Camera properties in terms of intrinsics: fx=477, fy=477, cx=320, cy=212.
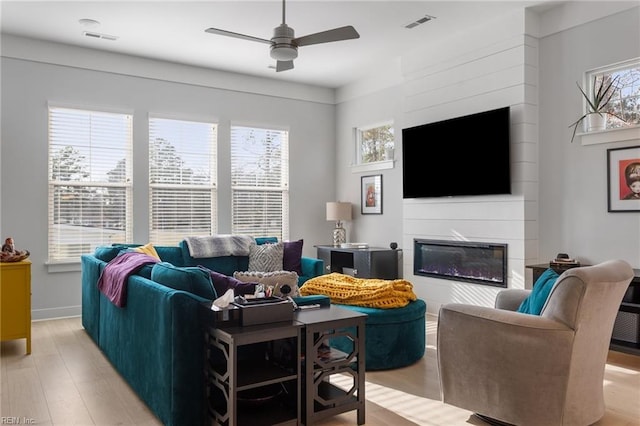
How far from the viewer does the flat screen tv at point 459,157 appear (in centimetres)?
456

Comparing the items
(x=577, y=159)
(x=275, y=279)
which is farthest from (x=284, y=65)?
(x=577, y=159)

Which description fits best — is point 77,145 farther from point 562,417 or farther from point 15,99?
point 562,417

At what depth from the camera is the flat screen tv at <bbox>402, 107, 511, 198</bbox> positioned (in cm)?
456

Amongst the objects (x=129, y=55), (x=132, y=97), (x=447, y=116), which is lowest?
(x=447, y=116)

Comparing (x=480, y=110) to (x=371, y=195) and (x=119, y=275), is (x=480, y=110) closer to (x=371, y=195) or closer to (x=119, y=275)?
(x=371, y=195)

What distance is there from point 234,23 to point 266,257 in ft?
8.15

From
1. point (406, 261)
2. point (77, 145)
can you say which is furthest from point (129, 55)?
point (406, 261)

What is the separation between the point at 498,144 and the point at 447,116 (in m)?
0.77

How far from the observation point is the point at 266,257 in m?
5.39

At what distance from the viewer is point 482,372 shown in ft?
8.29

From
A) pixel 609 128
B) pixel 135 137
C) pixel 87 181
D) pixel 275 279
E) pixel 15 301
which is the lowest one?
pixel 15 301

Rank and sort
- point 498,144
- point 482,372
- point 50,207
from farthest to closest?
1. point 50,207
2. point 498,144
3. point 482,372

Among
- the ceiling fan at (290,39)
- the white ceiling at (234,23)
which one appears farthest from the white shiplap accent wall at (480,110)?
the ceiling fan at (290,39)

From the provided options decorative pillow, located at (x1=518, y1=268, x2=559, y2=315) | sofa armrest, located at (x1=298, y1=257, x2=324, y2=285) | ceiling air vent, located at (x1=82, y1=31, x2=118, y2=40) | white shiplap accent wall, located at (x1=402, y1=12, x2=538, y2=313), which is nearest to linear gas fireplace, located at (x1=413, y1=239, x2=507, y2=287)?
white shiplap accent wall, located at (x1=402, y1=12, x2=538, y2=313)
